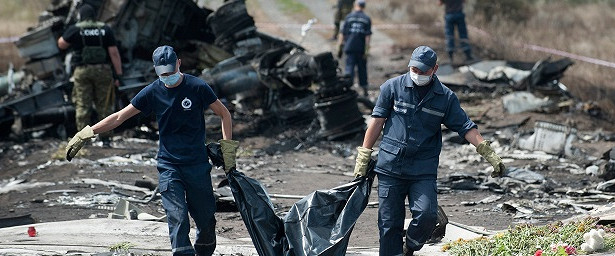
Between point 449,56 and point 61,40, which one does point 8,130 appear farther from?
point 449,56

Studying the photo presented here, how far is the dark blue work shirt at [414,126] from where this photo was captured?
661 centimetres

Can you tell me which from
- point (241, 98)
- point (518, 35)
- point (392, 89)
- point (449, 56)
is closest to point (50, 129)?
point (241, 98)

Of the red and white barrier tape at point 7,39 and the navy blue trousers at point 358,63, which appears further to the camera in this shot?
the red and white barrier tape at point 7,39

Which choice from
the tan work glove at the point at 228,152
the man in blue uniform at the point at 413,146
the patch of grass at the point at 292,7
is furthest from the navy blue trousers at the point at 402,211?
the patch of grass at the point at 292,7

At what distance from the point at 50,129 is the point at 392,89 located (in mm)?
9383

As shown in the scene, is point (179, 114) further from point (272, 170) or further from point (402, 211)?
point (272, 170)

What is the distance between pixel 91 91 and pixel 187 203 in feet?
22.6

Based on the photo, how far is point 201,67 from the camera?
631 inches

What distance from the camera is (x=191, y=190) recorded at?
676 centimetres

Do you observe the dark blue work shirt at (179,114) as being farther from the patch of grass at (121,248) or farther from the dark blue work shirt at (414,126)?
the dark blue work shirt at (414,126)

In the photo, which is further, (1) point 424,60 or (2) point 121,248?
(2) point 121,248

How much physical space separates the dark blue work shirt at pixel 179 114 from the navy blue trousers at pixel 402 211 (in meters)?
1.32

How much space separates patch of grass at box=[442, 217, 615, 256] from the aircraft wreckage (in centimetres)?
660

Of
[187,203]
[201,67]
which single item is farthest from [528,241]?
[201,67]
